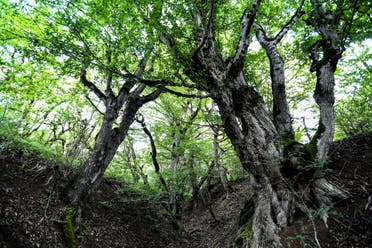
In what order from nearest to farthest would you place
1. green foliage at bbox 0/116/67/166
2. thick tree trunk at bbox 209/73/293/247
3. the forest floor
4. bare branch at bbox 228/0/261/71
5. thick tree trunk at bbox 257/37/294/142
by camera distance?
the forest floor, thick tree trunk at bbox 209/73/293/247, bare branch at bbox 228/0/261/71, thick tree trunk at bbox 257/37/294/142, green foliage at bbox 0/116/67/166

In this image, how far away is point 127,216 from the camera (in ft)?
21.7

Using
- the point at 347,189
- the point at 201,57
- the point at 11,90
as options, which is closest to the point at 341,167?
the point at 347,189

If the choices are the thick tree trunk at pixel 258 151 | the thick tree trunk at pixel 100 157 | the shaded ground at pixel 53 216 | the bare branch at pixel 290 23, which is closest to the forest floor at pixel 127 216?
the shaded ground at pixel 53 216

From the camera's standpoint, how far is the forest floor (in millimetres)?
2826

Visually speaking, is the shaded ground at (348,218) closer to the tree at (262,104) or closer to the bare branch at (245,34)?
the tree at (262,104)

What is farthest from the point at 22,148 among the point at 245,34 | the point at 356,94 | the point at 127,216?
the point at 356,94

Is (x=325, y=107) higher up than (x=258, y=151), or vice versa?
(x=325, y=107)

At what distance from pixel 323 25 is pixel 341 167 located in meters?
3.29

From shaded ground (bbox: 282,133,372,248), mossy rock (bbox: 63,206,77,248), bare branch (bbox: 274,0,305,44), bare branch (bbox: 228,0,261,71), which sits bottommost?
mossy rock (bbox: 63,206,77,248)

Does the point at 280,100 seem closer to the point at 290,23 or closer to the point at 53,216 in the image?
the point at 290,23

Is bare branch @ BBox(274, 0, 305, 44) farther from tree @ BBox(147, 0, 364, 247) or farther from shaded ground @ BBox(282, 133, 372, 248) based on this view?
shaded ground @ BBox(282, 133, 372, 248)

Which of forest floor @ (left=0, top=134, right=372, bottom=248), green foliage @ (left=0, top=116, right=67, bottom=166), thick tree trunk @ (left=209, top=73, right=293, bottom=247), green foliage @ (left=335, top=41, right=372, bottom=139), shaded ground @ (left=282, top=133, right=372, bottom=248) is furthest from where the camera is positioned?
green foliage @ (left=335, top=41, right=372, bottom=139)

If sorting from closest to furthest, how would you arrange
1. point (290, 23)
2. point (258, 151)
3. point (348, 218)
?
point (348, 218) < point (258, 151) < point (290, 23)

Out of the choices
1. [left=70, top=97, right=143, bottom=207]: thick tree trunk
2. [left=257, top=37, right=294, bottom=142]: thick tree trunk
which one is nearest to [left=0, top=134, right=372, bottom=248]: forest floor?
[left=70, top=97, right=143, bottom=207]: thick tree trunk
